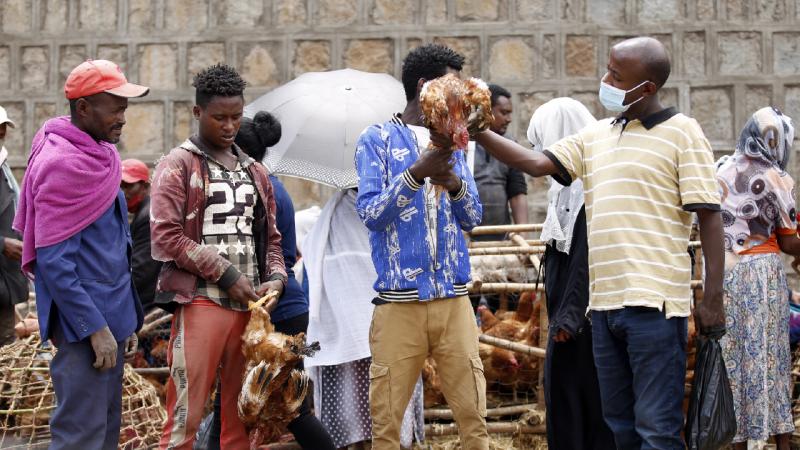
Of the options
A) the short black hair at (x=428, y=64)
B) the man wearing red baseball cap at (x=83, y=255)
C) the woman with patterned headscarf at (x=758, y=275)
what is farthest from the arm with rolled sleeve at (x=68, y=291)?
the woman with patterned headscarf at (x=758, y=275)

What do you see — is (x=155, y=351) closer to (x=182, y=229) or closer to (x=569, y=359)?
(x=182, y=229)

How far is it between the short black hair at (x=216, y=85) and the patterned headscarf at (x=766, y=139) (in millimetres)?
3039

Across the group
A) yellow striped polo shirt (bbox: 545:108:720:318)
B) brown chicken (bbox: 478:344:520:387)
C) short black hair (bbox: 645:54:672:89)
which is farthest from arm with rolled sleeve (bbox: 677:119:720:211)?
brown chicken (bbox: 478:344:520:387)

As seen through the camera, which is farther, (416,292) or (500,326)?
(500,326)

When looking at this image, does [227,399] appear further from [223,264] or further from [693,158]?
[693,158]

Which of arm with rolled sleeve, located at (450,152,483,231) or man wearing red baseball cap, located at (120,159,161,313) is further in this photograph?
man wearing red baseball cap, located at (120,159,161,313)

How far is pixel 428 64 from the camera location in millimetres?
4668

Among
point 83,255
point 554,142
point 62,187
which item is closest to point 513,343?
point 554,142

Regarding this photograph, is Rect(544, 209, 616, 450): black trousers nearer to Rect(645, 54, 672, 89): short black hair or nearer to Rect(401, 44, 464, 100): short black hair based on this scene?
Rect(645, 54, 672, 89): short black hair

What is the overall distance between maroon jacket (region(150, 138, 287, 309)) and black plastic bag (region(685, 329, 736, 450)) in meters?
2.08

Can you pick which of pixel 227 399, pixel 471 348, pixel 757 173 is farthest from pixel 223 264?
pixel 757 173

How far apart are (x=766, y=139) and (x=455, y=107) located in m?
2.79

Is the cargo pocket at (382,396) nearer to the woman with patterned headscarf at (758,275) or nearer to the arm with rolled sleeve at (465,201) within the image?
the arm with rolled sleeve at (465,201)

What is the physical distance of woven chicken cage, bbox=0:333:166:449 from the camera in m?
6.32
